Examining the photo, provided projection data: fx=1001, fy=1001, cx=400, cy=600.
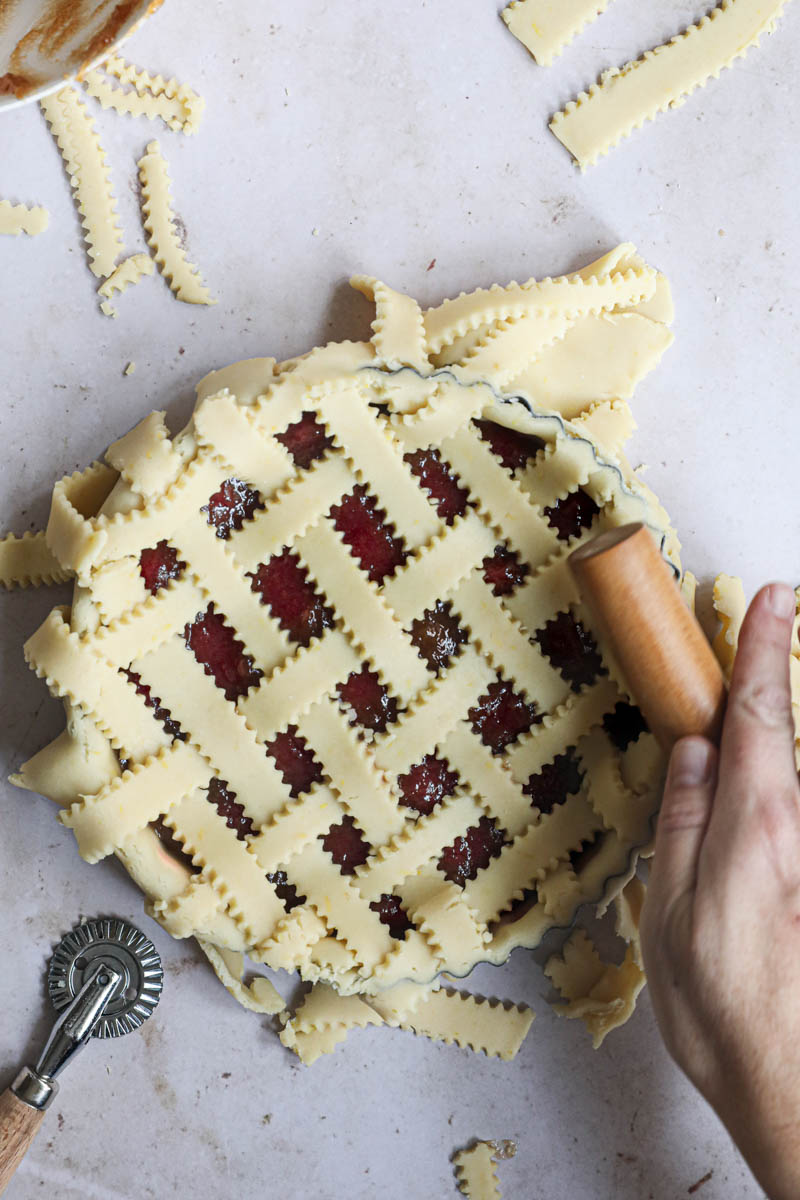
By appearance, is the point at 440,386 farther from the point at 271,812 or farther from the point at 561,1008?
the point at 561,1008

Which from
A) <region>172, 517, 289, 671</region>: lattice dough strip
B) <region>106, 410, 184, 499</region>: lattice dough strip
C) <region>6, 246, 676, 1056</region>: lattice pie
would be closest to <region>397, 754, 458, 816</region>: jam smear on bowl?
<region>6, 246, 676, 1056</region>: lattice pie

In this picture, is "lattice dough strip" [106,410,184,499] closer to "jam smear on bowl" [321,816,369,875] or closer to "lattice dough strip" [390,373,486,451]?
"lattice dough strip" [390,373,486,451]

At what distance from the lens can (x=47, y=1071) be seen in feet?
4.20

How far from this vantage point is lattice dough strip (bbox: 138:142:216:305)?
1.30 m

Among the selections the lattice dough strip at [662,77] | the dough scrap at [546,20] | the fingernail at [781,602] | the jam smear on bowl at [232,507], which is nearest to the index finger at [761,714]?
the fingernail at [781,602]

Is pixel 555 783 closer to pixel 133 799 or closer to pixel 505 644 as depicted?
pixel 505 644

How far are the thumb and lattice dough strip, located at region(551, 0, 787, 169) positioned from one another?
2.64 ft

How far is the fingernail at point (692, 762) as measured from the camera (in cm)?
106

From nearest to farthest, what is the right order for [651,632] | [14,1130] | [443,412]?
[651,632], [443,412], [14,1130]

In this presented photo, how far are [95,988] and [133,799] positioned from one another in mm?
310

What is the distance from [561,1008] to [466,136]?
1164mm

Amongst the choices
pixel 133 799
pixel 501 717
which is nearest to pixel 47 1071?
pixel 133 799

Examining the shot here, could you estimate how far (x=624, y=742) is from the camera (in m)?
1.20

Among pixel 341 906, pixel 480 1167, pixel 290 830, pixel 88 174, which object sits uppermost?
pixel 88 174
